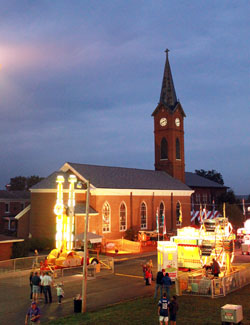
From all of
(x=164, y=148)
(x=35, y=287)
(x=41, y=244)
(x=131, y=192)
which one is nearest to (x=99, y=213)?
(x=131, y=192)

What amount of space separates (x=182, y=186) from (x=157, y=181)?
5.84 m

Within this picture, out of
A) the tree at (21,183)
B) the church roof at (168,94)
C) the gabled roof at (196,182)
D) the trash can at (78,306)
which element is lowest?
the trash can at (78,306)

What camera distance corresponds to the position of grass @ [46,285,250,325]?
53.5 ft

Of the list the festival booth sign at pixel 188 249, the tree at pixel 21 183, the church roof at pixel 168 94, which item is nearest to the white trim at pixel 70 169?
the festival booth sign at pixel 188 249

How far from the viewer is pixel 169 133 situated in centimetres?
6806

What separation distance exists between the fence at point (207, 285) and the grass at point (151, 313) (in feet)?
1.92

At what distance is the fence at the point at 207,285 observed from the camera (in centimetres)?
2167

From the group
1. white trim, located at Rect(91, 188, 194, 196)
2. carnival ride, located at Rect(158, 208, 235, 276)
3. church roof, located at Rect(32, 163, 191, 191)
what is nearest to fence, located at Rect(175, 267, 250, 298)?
carnival ride, located at Rect(158, 208, 235, 276)

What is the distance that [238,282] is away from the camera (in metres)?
23.8

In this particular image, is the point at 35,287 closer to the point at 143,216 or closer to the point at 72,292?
the point at 72,292

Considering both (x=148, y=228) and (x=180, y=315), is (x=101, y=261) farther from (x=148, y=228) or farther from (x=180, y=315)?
(x=148, y=228)

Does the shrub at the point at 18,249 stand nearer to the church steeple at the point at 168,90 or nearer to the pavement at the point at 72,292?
the pavement at the point at 72,292

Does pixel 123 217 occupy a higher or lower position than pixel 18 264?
higher

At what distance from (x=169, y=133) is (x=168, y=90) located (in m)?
8.82
